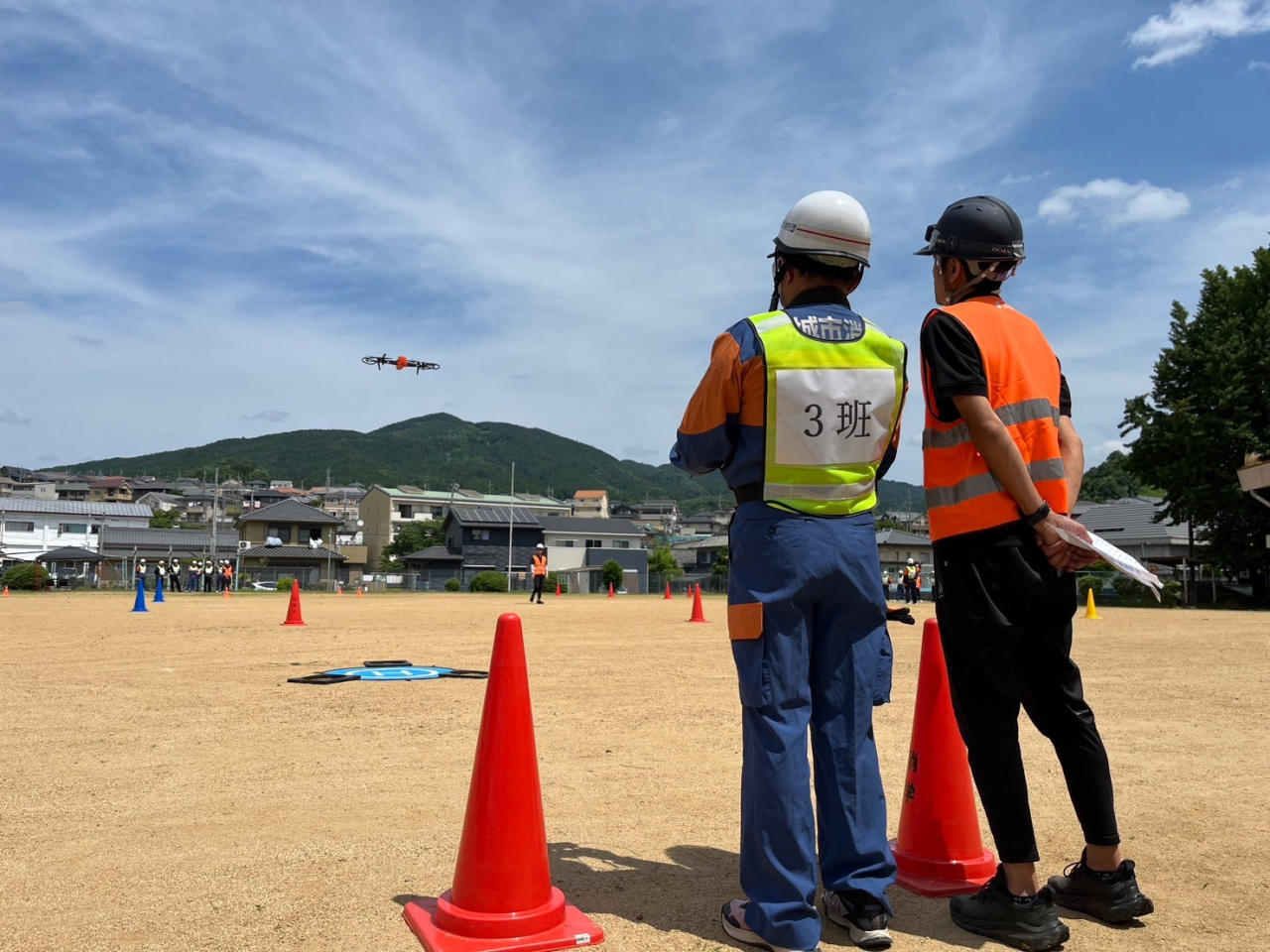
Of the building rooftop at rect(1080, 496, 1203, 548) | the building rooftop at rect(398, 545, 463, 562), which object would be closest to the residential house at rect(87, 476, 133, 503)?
the building rooftop at rect(398, 545, 463, 562)

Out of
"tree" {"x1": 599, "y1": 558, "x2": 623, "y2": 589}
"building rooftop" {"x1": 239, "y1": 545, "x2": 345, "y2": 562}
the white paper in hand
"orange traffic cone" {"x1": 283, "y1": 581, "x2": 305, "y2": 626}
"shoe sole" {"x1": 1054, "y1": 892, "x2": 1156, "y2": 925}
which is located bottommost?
"tree" {"x1": 599, "y1": 558, "x2": 623, "y2": 589}

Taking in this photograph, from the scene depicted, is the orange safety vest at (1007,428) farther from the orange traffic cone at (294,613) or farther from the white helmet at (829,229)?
the orange traffic cone at (294,613)

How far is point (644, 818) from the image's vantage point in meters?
3.86

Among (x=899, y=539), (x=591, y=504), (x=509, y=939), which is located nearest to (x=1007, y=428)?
(x=509, y=939)

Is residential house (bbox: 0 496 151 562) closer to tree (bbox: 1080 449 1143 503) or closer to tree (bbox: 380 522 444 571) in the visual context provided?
tree (bbox: 380 522 444 571)

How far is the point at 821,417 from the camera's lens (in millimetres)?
2850

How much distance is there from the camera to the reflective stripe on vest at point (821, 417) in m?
2.82

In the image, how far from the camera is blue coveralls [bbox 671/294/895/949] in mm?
2648

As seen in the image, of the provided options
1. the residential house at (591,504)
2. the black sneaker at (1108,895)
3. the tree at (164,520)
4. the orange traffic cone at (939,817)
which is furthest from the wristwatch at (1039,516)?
the residential house at (591,504)

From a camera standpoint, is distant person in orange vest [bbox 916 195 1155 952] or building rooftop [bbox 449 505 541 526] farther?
building rooftop [bbox 449 505 541 526]

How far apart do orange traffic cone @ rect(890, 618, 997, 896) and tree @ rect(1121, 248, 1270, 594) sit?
37.3 m

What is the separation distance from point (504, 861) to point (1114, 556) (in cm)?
201

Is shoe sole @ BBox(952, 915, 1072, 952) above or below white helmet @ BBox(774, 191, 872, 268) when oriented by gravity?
below

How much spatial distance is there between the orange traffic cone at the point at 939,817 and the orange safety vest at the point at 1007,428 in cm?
58
